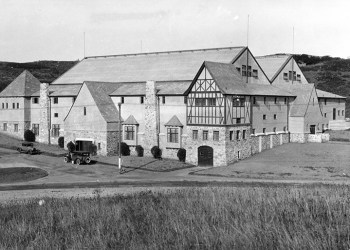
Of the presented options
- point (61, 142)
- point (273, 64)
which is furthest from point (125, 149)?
point (273, 64)

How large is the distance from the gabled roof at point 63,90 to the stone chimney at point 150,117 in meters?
13.7

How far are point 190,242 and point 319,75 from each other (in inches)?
5437

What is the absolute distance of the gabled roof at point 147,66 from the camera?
6444 cm

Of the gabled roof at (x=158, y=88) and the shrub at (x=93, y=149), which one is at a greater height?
the gabled roof at (x=158, y=88)

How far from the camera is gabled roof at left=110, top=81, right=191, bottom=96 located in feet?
197

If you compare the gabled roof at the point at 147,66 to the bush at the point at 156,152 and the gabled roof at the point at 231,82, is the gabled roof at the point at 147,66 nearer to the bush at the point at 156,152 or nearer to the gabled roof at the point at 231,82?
the gabled roof at the point at 231,82

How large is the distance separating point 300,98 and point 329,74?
78567 millimetres

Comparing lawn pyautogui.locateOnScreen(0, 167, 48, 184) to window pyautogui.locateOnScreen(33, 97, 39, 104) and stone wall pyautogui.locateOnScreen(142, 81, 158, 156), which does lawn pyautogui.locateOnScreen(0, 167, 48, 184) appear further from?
window pyautogui.locateOnScreen(33, 97, 39, 104)

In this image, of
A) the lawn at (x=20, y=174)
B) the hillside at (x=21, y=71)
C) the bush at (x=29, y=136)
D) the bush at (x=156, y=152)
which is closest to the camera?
the lawn at (x=20, y=174)

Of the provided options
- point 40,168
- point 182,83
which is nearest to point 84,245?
point 40,168

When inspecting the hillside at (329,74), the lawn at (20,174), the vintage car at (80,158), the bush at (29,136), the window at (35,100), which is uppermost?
the hillside at (329,74)

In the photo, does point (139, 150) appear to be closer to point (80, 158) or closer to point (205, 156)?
point (80, 158)

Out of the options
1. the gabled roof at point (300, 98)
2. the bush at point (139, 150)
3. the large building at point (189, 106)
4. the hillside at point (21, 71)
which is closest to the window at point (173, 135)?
the large building at point (189, 106)

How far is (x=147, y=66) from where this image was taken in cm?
7075
